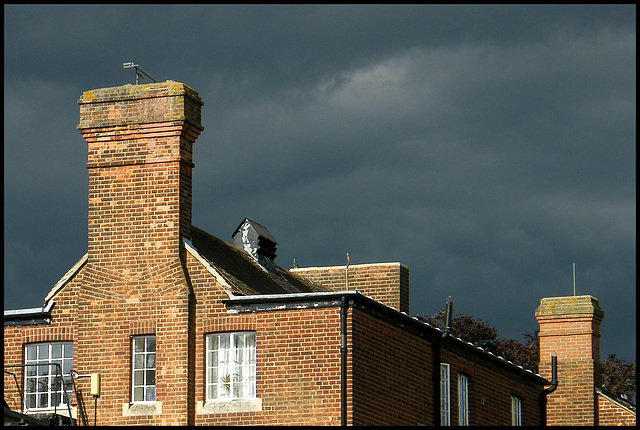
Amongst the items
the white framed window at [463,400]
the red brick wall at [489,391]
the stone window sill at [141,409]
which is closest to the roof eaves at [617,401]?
the red brick wall at [489,391]

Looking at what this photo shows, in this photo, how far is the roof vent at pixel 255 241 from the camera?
35.9 meters

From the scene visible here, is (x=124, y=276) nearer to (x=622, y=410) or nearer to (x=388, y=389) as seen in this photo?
(x=388, y=389)

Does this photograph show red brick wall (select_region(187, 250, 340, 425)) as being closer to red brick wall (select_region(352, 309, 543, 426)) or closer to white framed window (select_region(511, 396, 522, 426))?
red brick wall (select_region(352, 309, 543, 426))

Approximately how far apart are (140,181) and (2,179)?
881 cm

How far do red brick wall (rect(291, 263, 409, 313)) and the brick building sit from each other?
8.50 metres

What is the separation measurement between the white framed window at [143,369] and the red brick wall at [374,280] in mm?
12175

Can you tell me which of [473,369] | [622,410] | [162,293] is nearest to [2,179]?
[162,293]

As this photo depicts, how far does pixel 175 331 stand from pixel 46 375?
354 centimetres

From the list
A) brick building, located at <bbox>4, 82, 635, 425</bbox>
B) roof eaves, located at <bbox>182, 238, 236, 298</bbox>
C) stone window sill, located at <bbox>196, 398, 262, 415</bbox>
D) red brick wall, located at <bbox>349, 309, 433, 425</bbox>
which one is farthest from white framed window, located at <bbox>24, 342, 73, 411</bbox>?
red brick wall, located at <bbox>349, 309, 433, 425</bbox>

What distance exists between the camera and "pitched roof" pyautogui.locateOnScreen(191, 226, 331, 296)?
1194 inches

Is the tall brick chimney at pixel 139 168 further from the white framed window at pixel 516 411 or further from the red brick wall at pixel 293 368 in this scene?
the white framed window at pixel 516 411

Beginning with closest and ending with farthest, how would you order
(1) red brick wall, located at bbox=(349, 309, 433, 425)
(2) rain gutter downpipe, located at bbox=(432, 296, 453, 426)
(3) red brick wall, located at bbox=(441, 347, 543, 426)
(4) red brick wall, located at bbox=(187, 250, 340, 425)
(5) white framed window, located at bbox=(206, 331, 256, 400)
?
(4) red brick wall, located at bbox=(187, 250, 340, 425) → (1) red brick wall, located at bbox=(349, 309, 433, 425) → (5) white framed window, located at bbox=(206, 331, 256, 400) → (2) rain gutter downpipe, located at bbox=(432, 296, 453, 426) → (3) red brick wall, located at bbox=(441, 347, 543, 426)

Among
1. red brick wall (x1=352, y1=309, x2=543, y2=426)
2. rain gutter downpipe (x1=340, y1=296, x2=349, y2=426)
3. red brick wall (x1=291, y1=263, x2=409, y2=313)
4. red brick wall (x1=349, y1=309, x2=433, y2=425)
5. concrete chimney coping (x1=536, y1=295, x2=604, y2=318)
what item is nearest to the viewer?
rain gutter downpipe (x1=340, y1=296, x2=349, y2=426)

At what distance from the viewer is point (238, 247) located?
36.3m
